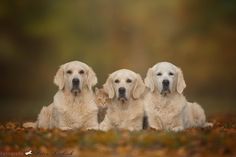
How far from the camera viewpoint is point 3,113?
413 inches

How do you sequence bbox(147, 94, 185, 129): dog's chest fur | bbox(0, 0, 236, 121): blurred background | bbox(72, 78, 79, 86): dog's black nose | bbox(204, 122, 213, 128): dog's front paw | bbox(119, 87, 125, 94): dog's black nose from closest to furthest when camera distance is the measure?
bbox(119, 87, 125, 94): dog's black nose
bbox(72, 78, 79, 86): dog's black nose
bbox(147, 94, 185, 129): dog's chest fur
bbox(204, 122, 213, 128): dog's front paw
bbox(0, 0, 236, 121): blurred background

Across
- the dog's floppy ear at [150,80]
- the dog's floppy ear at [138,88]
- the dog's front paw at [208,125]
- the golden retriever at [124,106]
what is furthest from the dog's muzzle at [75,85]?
the dog's front paw at [208,125]

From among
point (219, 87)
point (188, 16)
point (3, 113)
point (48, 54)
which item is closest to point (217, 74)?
point (219, 87)

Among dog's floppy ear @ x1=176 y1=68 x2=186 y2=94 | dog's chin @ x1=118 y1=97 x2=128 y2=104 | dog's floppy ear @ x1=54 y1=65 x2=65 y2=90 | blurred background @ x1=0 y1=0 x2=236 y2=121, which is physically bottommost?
dog's chin @ x1=118 y1=97 x2=128 y2=104

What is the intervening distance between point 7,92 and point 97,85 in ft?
4.27

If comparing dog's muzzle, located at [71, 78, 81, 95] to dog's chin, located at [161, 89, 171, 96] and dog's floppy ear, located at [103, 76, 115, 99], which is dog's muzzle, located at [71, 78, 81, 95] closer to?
dog's floppy ear, located at [103, 76, 115, 99]

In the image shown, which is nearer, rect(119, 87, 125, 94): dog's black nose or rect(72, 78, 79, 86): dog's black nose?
rect(119, 87, 125, 94): dog's black nose

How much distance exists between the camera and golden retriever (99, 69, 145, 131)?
31.6 ft

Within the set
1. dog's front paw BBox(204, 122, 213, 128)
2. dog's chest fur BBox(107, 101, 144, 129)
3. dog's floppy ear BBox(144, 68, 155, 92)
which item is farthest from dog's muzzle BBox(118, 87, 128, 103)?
dog's front paw BBox(204, 122, 213, 128)

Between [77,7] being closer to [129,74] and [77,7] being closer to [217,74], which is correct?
[129,74]

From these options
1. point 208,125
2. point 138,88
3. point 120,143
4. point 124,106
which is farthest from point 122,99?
point 208,125

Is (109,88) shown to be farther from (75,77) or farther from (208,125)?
(208,125)

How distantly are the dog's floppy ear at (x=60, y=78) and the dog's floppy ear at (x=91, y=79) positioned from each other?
0.33 metres

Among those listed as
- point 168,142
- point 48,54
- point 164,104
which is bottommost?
point 168,142
